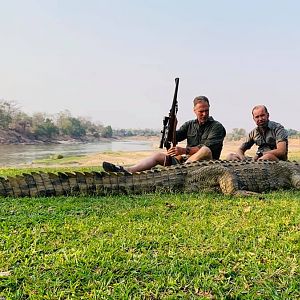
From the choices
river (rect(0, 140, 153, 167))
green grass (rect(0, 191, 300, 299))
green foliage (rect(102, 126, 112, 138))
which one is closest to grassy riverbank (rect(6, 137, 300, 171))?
river (rect(0, 140, 153, 167))

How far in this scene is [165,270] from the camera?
2100mm

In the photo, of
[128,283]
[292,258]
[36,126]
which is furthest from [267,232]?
[36,126]

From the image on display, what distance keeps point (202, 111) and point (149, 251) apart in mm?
3609

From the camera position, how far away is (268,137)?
6.15 metres

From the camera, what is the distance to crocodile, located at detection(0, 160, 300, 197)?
430 centimetres

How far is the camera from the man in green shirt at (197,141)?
5.54m

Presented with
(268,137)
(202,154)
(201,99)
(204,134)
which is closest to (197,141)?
(204,134)

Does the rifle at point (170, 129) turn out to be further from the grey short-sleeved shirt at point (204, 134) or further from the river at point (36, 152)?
the river at point (36, 152)

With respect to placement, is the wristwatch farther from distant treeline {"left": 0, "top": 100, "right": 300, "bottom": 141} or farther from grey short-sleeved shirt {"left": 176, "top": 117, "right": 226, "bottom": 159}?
distant treeline {"left": 0, "top": 100, "right": 300, "bottom": 141}

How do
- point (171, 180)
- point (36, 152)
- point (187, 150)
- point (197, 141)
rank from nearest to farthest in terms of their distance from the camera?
point (171, 180) < point (187, 150) < point (197, 141) < point (36, 152)

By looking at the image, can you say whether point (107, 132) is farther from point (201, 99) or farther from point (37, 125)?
point (201, 99)

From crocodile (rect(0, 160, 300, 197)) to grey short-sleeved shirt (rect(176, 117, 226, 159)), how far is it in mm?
579

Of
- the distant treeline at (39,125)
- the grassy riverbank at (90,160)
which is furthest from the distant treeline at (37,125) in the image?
the grassy riverbank at (90,160)

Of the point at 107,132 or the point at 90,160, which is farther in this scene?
the point at 107,132
